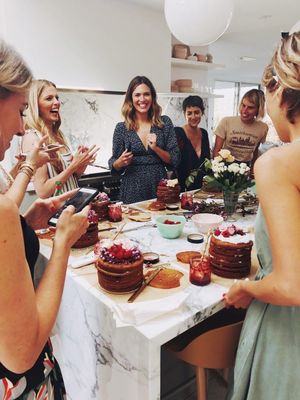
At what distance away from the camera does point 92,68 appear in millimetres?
3475

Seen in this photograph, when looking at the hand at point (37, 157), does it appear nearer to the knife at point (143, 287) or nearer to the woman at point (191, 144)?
the knife at point (143, 287)

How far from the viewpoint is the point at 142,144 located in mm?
2779

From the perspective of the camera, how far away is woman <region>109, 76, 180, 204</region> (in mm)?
2766

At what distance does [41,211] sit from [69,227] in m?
0.51

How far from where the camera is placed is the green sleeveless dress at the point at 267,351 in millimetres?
1055

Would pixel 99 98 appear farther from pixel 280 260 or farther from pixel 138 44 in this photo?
pixel 280 260

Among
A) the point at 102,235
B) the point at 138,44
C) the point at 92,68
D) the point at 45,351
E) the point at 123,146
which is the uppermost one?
the point at 138,44

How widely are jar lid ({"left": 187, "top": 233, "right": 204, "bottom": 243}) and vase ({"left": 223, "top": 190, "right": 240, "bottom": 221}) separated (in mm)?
405

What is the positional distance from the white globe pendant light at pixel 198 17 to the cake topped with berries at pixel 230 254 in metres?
1.37

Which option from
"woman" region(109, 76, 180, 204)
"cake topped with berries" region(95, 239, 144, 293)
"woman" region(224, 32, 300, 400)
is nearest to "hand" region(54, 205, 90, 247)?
"cake topped with berries" region(95, 239, 144, 293)

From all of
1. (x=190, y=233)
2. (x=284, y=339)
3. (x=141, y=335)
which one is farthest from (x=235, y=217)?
(x=141, y=335)

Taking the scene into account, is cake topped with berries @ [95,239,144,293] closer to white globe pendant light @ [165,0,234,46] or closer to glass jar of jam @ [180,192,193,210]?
glass jar of jam @ [180,192,193,210]

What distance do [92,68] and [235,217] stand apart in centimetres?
230

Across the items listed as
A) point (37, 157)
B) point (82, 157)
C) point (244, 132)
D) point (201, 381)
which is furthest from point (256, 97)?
point (201, 381)
